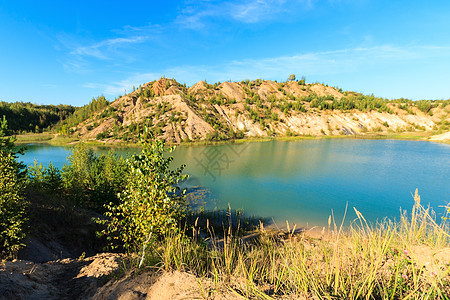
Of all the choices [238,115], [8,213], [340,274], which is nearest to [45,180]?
[8,213]

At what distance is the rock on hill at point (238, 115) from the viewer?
9381 centimetres

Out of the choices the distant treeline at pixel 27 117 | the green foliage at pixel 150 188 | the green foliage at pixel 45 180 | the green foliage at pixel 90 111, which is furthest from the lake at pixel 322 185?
the distant treeline at pixel 27 117

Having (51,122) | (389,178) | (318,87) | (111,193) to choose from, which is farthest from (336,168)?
(51,122)

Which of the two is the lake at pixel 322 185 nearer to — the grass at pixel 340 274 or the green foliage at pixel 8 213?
the green foliage at pixel 8 213

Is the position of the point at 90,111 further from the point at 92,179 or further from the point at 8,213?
the point at 8,213

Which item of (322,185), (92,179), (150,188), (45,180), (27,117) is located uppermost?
(27,117)

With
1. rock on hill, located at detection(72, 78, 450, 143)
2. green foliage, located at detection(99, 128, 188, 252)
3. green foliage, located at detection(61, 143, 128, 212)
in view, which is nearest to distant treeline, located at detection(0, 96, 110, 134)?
rock on hill, located at detection(72, 78, 450, 143)

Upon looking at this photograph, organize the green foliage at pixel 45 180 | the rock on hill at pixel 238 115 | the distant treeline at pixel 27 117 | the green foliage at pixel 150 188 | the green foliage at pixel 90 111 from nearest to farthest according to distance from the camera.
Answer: the green foliage at pixel 150 188 → the green foliage at pixel 45 180 → the rock on hill at pixel 238 115 → the green foliage at pixel 90 111 → the distant treeline at pixel 27 117

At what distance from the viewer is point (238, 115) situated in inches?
4574

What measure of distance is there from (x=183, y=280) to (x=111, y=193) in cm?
1640

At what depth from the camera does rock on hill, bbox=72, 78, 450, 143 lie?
93.8 m

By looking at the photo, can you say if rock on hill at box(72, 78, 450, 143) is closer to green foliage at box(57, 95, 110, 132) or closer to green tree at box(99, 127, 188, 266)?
green foliage at box(57, 95, 110, 132)

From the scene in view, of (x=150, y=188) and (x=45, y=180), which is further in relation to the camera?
(x=45, y=180)

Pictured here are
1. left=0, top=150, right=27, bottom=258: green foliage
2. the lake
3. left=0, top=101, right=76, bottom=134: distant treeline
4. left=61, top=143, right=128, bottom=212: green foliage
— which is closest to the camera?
left=0, top=150, right=27, bottom=258: green foliage
